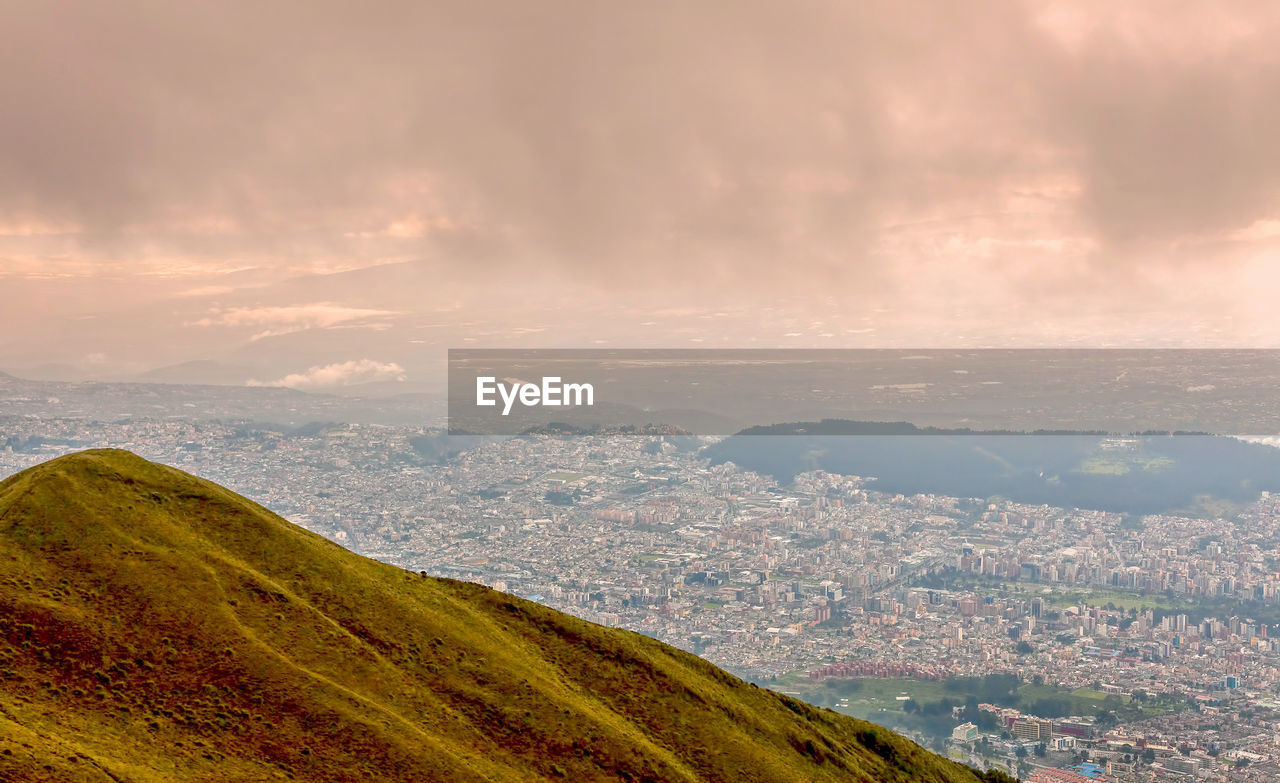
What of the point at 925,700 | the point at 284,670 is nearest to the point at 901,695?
the point at 925,700

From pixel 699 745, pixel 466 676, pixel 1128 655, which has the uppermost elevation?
pixel 466 676

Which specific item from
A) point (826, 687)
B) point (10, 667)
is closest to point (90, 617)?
point (10, 667)

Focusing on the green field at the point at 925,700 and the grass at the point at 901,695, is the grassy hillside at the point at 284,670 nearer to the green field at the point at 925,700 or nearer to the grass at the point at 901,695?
the green field at the point at 925,700

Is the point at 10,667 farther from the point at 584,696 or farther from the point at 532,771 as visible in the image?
the point at 584,696

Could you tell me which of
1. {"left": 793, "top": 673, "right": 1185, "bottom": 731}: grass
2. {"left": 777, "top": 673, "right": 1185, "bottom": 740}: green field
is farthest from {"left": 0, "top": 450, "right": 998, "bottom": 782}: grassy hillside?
{"left": 793, "top": 673, "right": 1185, "bottom": 731}: grass

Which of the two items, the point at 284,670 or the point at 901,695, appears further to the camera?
the point at 901,695

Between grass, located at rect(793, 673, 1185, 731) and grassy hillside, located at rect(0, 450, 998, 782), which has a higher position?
grassy hillside, located at rect(0, 450, 998, 782)

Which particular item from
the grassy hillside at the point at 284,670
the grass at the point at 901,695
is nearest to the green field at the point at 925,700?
the grass at the point at 901,695

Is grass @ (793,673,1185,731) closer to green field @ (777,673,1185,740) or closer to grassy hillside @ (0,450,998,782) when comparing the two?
green field @ (777,673,1185,740)

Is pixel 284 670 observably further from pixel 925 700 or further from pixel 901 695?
pixel 901 695
